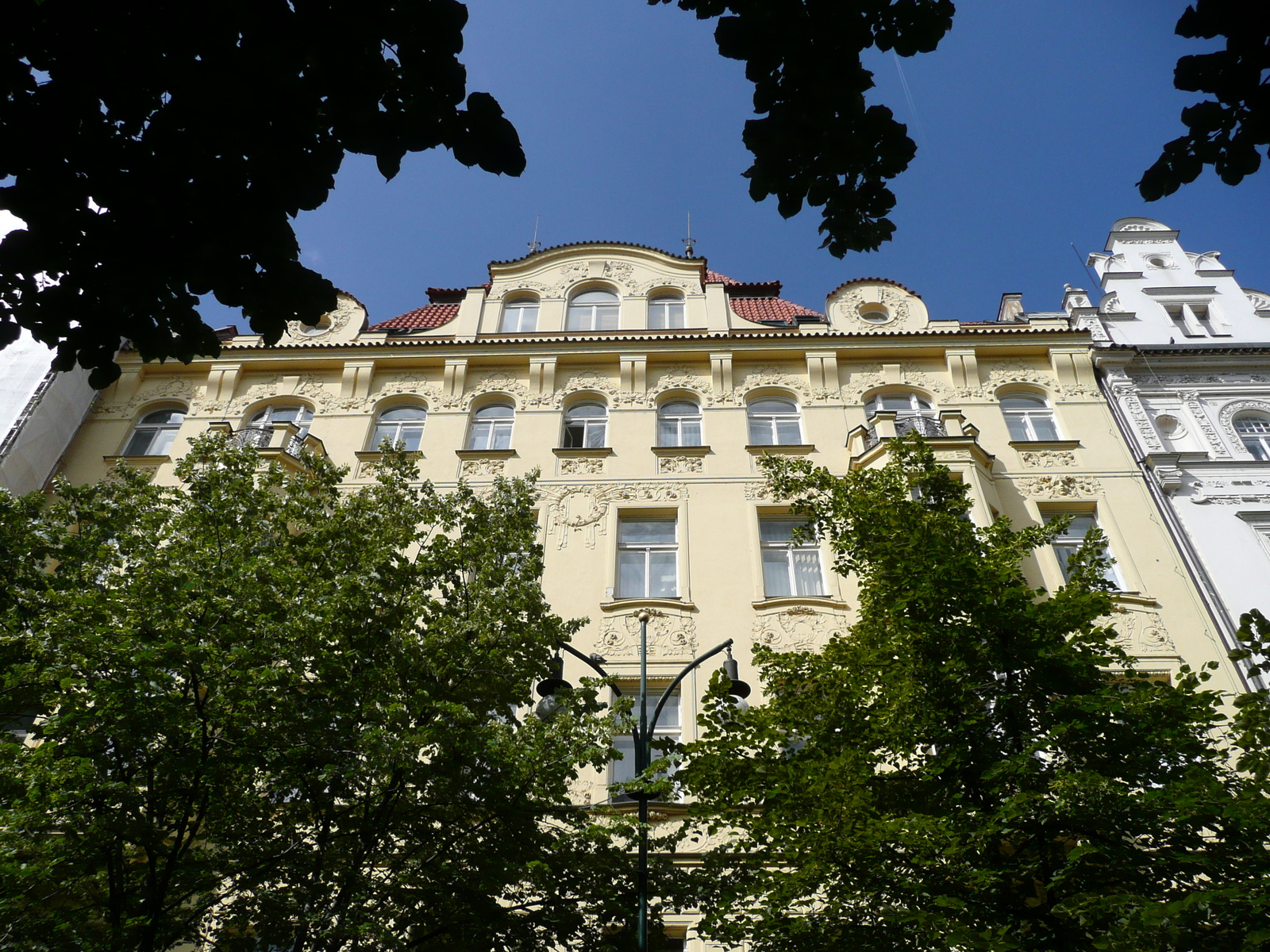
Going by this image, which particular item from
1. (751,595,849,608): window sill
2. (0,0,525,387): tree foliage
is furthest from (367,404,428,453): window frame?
(0,0,525,387): tree foliage

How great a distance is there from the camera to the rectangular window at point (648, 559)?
1596 cm

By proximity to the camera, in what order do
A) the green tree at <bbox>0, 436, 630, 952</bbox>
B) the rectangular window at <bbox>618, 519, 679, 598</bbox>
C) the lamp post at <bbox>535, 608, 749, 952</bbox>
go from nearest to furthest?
the green tree at <bbox>0, 436, 630, 952</bbox> < the lamp post at <bbox>535, 608, 749, 952</bbox> < the rectangular window at <bbox>618, 519, 679, 598</bbox>

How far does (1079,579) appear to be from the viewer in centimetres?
1003

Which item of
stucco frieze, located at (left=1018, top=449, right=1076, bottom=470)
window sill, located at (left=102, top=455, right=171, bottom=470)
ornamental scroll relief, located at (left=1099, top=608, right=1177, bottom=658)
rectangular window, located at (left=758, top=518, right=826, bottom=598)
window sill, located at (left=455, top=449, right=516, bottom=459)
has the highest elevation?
window sill, located at (left=455, top=449, right=516, bottom=459)

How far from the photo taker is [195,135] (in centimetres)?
425

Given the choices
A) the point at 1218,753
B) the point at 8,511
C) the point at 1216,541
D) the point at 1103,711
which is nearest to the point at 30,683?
the point at 8,511

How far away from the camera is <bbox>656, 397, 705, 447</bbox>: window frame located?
18.5 meters

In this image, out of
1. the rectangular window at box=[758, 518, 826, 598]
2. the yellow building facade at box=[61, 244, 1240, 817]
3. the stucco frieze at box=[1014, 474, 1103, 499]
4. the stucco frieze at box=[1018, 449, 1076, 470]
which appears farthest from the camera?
the stucco frieze at box=[1018, 449, 1076, 470]

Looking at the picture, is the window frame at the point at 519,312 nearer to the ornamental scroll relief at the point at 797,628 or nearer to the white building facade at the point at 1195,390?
the ornamental scroll relief at the point at 797,628

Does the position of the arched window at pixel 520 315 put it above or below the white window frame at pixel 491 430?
above

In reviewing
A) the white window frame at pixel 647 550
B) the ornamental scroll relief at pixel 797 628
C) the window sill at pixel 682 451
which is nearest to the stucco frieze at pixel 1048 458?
the ornamental scroll relief at pixel 797 628

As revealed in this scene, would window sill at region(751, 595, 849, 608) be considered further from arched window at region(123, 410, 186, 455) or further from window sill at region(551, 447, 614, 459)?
arched window at region(123, 410, 186, 455)

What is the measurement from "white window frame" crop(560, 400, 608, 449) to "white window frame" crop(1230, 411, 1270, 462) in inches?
472

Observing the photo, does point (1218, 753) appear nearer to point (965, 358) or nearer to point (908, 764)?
point (908, 764)
